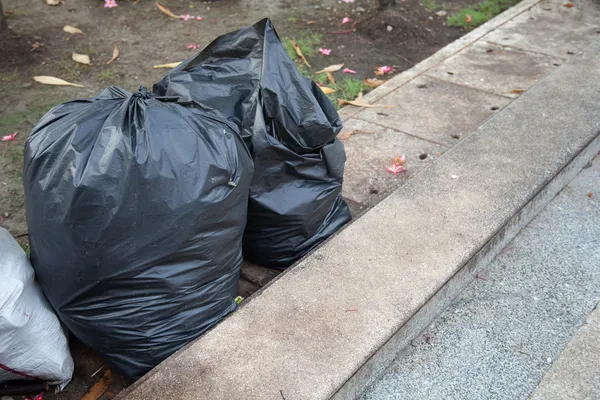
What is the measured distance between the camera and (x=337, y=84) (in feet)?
14.7

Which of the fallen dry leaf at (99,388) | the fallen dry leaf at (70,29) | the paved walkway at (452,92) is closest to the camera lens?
the fallen dry leaf at (99,388)

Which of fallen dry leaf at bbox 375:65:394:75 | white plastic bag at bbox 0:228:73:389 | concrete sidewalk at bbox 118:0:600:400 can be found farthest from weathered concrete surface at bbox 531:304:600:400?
fallen dry leaf at bbox 375:65:394:75

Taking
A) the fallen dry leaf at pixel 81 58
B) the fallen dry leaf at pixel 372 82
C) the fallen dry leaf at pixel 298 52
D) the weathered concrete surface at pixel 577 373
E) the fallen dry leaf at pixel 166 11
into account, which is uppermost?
the weathered concrete surface at pixel 577 373

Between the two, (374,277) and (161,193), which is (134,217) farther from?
(374,277)

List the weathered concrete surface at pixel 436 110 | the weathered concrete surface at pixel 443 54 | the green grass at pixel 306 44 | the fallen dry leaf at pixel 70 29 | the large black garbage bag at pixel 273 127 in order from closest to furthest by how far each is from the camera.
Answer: the large black garbage bag at pixel 273 127 → the weathered concrete surface at pixel 436 110 → the weathered concrete surface at pixel 443 54 → the green grass at pixel 306 44 → the fallen dry leaf at pixel 70 29

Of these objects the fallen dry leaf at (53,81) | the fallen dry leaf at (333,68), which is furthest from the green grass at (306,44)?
the fallen dry leaf at (53,81)

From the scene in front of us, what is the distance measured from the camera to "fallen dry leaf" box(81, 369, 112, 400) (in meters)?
2.22

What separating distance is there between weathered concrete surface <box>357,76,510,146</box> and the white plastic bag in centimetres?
236

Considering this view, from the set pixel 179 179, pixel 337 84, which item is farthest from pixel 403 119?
pixel 179 179

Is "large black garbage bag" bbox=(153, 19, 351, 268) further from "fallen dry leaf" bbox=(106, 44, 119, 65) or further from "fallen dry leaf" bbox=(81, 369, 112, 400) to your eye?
"fallen dry leaf" bbox=(106, 44, 119, 65)

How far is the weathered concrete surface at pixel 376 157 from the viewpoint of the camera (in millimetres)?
3279

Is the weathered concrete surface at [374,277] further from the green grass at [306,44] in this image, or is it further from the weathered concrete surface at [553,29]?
the green grass at [306,44]

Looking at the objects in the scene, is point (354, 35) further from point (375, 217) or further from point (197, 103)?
point (197, 103)

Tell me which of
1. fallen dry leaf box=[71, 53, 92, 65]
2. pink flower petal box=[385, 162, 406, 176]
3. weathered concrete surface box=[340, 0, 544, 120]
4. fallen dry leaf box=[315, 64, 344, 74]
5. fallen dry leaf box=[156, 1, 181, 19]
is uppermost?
pink flower petal box=[385, 162, 406, 176]
